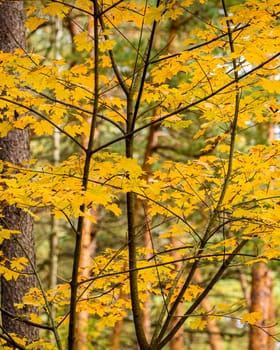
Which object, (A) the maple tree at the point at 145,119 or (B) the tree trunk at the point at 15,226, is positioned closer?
(A) the maple tree at the point at 145,119

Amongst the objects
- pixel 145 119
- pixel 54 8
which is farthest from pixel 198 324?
pixel 54 8

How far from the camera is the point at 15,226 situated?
3994 mm

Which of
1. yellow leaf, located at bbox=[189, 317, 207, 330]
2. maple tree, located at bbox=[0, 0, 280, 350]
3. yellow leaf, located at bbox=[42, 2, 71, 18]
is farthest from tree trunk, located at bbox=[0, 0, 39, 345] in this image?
yellow leaf, located at bbox=[42, 2, 71, 18]

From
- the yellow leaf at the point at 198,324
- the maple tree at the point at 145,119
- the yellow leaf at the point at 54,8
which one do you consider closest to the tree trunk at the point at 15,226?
the maple tree at the point at 145,119

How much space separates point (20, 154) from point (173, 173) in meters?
1.75

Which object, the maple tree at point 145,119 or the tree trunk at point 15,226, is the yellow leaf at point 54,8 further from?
the tree trunk at point 15,226

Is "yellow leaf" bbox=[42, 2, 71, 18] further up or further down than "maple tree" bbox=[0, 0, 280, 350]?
further up

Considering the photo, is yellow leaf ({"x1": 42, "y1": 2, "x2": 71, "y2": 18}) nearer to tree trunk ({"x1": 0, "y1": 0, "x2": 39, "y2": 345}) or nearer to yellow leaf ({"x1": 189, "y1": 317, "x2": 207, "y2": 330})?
tree trunk ({"x1": 0, "y1": 0, "x2": 39, "y2": 345})

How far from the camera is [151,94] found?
2.85 m

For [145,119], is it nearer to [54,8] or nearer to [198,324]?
[54,8]

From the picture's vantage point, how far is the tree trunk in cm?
396

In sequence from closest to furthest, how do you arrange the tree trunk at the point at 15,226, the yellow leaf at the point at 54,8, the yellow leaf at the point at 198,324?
the yellow leaf at the point at 54,8
the yellow leaf at the point at 198,324
the tree trunk at the point at 15,226

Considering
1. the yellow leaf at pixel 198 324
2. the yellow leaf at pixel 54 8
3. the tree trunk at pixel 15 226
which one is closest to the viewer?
the yellow leaf at pixel 54 8

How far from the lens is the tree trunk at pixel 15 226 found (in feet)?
13.0
